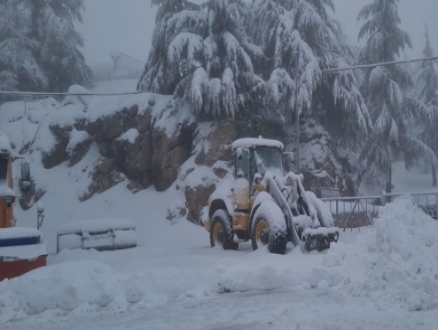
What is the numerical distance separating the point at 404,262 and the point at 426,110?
70.1 ft

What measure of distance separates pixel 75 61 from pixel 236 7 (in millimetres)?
11309

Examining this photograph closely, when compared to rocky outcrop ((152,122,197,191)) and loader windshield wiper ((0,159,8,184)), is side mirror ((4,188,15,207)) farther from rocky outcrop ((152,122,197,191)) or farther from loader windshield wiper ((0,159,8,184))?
rocky outcrop ((152,122,197,191))

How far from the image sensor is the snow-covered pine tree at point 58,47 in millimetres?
30656

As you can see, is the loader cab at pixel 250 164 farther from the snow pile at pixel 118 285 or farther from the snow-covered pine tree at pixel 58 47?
the snow-covered pine tree at pixel 58 47

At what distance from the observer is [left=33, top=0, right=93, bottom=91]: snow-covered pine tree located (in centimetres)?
3066

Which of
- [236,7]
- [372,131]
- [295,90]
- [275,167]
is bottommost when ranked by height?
[275,167]

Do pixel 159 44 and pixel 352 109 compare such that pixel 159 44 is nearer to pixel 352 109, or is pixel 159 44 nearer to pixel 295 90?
pixel 295 90

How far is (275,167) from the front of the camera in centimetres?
1412

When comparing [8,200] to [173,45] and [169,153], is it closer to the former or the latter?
[169,153]

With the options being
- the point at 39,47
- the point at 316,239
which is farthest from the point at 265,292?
the point at 39,47

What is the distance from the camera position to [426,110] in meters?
27.9

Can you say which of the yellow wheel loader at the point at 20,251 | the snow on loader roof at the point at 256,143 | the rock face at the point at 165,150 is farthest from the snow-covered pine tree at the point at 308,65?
the yellow wheel loader at the point at 20,251

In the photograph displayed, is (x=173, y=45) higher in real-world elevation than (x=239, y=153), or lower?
higher

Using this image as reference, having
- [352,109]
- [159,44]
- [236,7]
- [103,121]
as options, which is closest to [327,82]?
→ [352,109]
